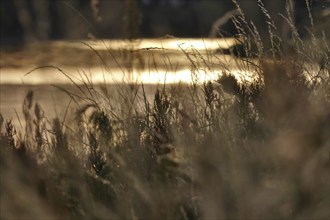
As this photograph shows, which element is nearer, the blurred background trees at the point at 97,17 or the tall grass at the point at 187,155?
the tall grass at the point at 187,155

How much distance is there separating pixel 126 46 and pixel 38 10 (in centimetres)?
98

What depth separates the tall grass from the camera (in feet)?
13.2

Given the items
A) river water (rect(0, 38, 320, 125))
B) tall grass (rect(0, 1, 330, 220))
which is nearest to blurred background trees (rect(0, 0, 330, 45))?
river water (rect(0, 38, 320, 125))

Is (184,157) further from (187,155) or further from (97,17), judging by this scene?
(97,17)

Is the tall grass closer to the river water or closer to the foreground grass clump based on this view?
the foreground grass clump

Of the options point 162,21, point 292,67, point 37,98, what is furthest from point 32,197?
point 162,21

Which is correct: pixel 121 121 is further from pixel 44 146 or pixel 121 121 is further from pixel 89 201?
pixel 89 201

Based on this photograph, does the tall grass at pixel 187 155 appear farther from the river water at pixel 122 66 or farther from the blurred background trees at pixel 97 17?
the blurred background trees at pixel 97 17

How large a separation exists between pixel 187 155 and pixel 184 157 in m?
0.02

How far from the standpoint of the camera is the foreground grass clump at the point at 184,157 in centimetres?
401

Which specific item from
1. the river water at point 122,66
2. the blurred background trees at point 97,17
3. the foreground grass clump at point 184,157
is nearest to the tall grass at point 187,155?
the foreground grass clump at point 184,157

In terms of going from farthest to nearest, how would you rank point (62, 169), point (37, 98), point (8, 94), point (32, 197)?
point (8, 94)
point (37, 98)
point (62, 169)
point (32, 197)

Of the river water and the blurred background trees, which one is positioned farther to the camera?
the river water

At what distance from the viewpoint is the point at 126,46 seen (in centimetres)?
630
